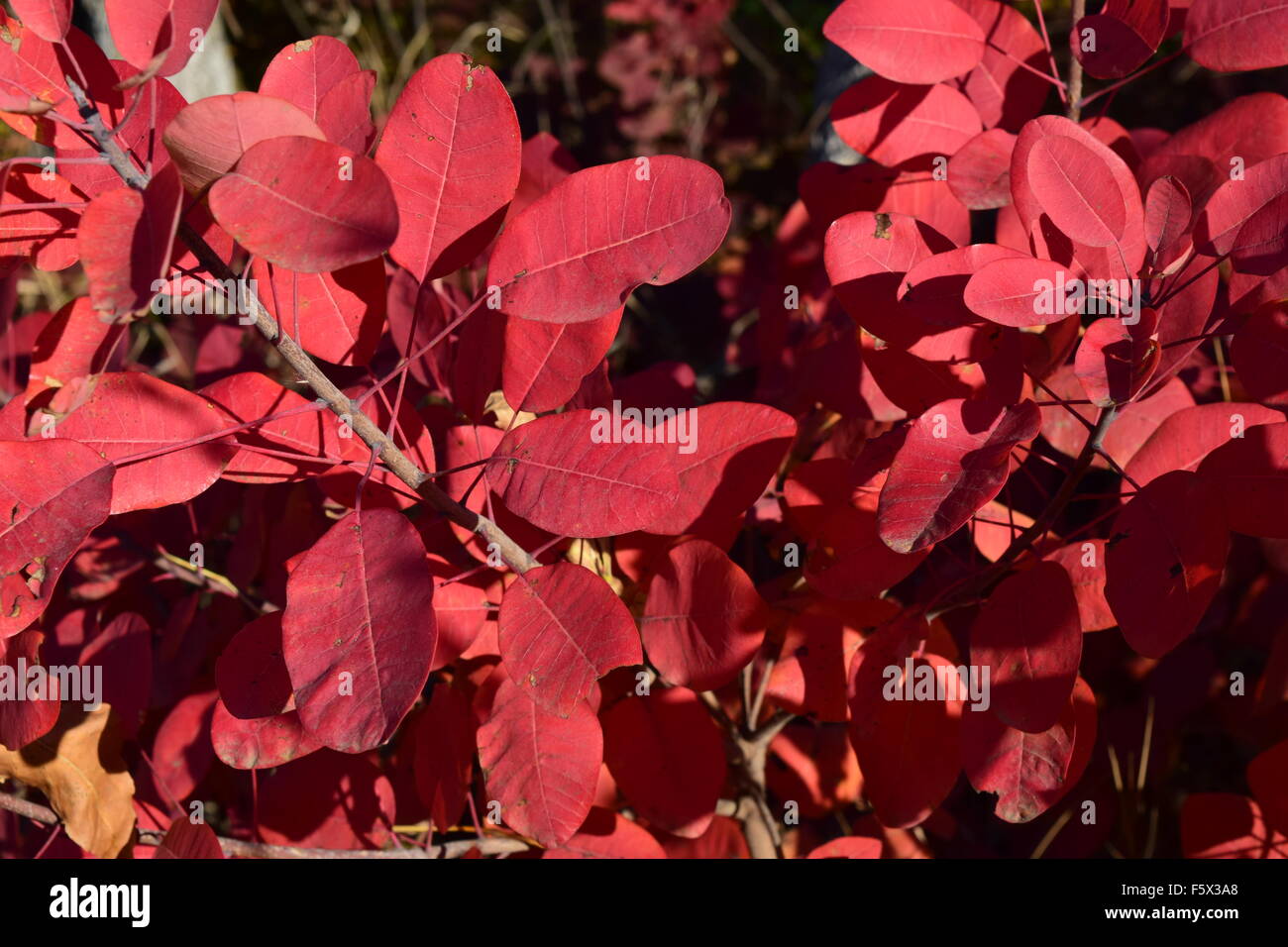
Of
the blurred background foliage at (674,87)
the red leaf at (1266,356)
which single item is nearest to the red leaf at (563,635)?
the red leaf at (1266,356)

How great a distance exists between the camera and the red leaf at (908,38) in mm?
906

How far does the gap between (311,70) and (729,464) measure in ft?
1.59

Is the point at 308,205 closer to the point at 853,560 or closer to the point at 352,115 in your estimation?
the point at 352,115

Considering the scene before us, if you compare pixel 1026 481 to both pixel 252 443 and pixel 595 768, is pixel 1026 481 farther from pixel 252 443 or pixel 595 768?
pixel 252 443

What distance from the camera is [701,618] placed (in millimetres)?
836

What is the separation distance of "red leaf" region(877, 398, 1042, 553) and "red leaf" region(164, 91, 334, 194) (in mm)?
468

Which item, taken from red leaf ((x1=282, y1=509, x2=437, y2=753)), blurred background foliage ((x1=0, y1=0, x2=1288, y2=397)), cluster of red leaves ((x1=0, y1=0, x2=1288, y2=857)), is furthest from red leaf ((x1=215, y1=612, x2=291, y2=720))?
blurred background foliage ((x1=0, y1=0, x2=1288, y2=397))

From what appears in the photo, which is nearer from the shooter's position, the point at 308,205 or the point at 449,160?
the point at 308,205

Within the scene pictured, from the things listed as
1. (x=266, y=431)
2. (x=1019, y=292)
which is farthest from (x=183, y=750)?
(x=1019, y=292)

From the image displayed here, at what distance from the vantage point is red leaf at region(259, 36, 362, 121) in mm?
775

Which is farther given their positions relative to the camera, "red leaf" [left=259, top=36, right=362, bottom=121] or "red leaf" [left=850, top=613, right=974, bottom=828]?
"red leaf" [left=850, top=613, right=974, bottom=828]

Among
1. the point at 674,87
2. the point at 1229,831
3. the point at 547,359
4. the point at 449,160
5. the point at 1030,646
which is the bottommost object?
the point at 1229,831

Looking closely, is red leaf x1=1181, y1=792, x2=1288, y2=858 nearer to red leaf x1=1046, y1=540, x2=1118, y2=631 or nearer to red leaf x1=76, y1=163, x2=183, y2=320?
red leaf x1=1046, y1=540, x2=1118, y2=631

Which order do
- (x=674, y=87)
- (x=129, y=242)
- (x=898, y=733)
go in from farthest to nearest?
(x=674, y=87), (x=898, y=733), (x=129, y=242)
